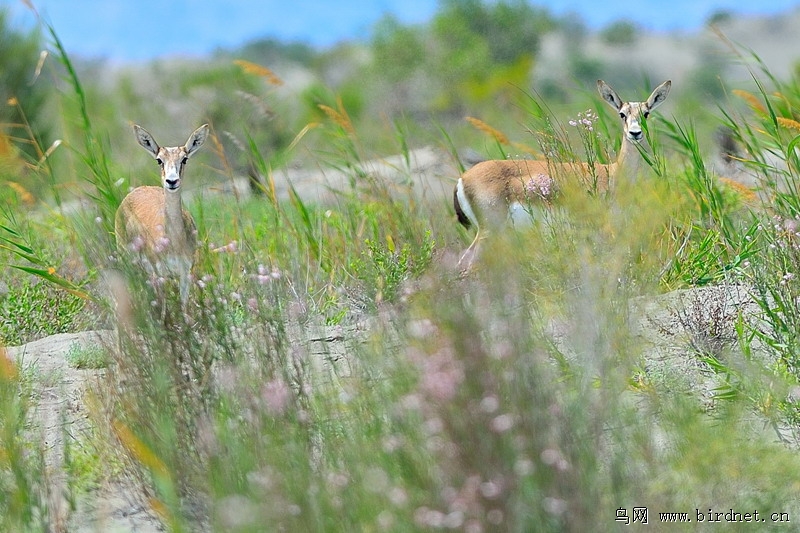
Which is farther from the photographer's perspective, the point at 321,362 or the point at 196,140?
the point at 196,140

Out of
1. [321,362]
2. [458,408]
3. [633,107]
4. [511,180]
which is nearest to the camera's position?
[458,408]

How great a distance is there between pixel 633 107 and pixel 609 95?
328 mm

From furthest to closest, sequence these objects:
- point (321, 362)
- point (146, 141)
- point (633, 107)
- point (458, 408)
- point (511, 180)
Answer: point (511, 180) < point (633, 107) < point (146, 141) < point (321, 362) < point (458, 408)

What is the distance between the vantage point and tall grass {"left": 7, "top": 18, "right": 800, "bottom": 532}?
2916 mm

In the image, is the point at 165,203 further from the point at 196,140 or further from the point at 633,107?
the point at 633,107

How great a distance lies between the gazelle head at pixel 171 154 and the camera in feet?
22.0

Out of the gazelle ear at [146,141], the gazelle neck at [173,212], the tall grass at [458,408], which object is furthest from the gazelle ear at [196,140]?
the tall grass at [458,408]

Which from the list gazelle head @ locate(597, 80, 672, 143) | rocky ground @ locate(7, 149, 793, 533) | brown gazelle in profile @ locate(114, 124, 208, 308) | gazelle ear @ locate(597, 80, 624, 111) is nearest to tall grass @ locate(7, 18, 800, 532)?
rocky ground @ locate(7, 149, 793, 533)

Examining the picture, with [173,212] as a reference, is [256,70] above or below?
above

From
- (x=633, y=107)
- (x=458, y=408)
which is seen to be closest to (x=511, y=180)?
(x=633, y=107)

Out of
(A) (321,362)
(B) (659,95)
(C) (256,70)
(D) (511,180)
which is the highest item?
(C) (256,70)

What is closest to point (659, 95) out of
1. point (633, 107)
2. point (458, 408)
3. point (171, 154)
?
point (633, 107)

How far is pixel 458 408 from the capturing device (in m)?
2.92

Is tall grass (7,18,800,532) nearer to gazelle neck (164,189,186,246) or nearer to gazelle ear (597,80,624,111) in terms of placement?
gazelle neck (164,189,186,246)
